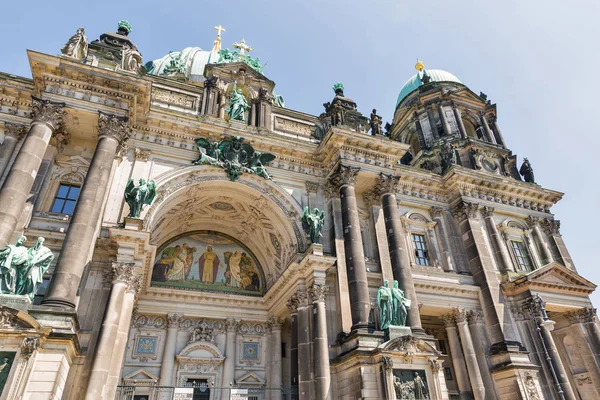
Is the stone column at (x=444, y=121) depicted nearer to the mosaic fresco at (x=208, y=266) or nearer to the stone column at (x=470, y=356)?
the stone column at (x=470, y=356)

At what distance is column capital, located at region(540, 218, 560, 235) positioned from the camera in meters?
A: 23.9

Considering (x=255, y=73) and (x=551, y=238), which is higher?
(x=255, y=73)

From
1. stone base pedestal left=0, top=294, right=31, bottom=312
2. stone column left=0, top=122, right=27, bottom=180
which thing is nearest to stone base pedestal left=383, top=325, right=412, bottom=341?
stone base pedestal left=0, top=294, right=31, bottom=312

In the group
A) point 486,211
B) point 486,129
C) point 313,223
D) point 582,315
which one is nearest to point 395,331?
point 313,223

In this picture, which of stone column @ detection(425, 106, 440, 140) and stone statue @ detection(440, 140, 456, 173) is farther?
stone column @ detection(425, 106, 440, 140)

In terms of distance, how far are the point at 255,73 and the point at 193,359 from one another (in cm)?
1530

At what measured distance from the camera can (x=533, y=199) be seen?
971 inches

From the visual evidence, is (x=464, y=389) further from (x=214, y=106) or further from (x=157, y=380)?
(x=214, y=106)

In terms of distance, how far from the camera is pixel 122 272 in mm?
13875

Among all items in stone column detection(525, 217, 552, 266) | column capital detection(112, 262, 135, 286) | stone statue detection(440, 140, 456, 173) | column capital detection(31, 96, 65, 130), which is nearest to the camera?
column capital detection(112, 262, 135, 286)

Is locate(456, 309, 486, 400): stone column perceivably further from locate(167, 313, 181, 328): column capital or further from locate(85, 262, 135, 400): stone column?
locate(85, 262, 135, 400): stone column

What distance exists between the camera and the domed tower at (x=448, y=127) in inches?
1006

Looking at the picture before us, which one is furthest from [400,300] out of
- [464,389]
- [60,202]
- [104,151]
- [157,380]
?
[60,202]

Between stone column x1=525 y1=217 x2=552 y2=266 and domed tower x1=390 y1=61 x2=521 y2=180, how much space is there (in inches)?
136
